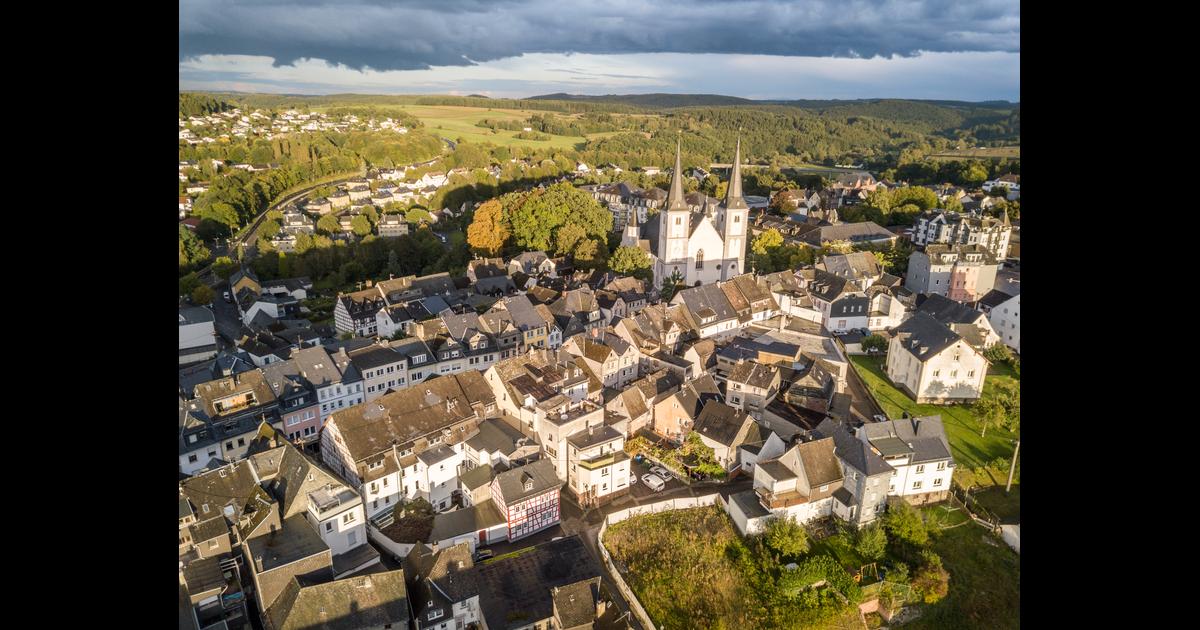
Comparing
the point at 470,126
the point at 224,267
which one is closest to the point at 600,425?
the point at 224,267

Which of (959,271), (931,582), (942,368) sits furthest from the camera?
(959,271)

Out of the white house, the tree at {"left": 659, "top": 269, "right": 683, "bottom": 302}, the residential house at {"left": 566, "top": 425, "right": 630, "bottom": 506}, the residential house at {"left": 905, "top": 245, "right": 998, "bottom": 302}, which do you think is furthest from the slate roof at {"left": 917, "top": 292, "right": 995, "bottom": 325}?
the residential house at {"left": 566, "top": 425, "right": 630, "bottom": 506}

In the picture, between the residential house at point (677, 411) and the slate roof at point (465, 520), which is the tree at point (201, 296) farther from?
the residential house at point (677, 411)

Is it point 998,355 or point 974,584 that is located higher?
point 998,355

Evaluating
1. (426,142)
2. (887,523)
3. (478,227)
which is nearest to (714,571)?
(887,523)

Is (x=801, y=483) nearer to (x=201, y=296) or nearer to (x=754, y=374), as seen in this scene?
(x=754, y=374)

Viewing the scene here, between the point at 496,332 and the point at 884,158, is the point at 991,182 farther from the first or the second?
the point at 496,332

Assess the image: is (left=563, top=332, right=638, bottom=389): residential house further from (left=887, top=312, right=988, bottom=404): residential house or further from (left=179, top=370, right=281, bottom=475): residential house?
(left=887, top=312, right=988, bottom=404): residential house

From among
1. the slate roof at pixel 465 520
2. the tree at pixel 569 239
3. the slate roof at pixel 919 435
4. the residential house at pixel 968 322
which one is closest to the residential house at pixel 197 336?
the slate roof at pixel 465 520
